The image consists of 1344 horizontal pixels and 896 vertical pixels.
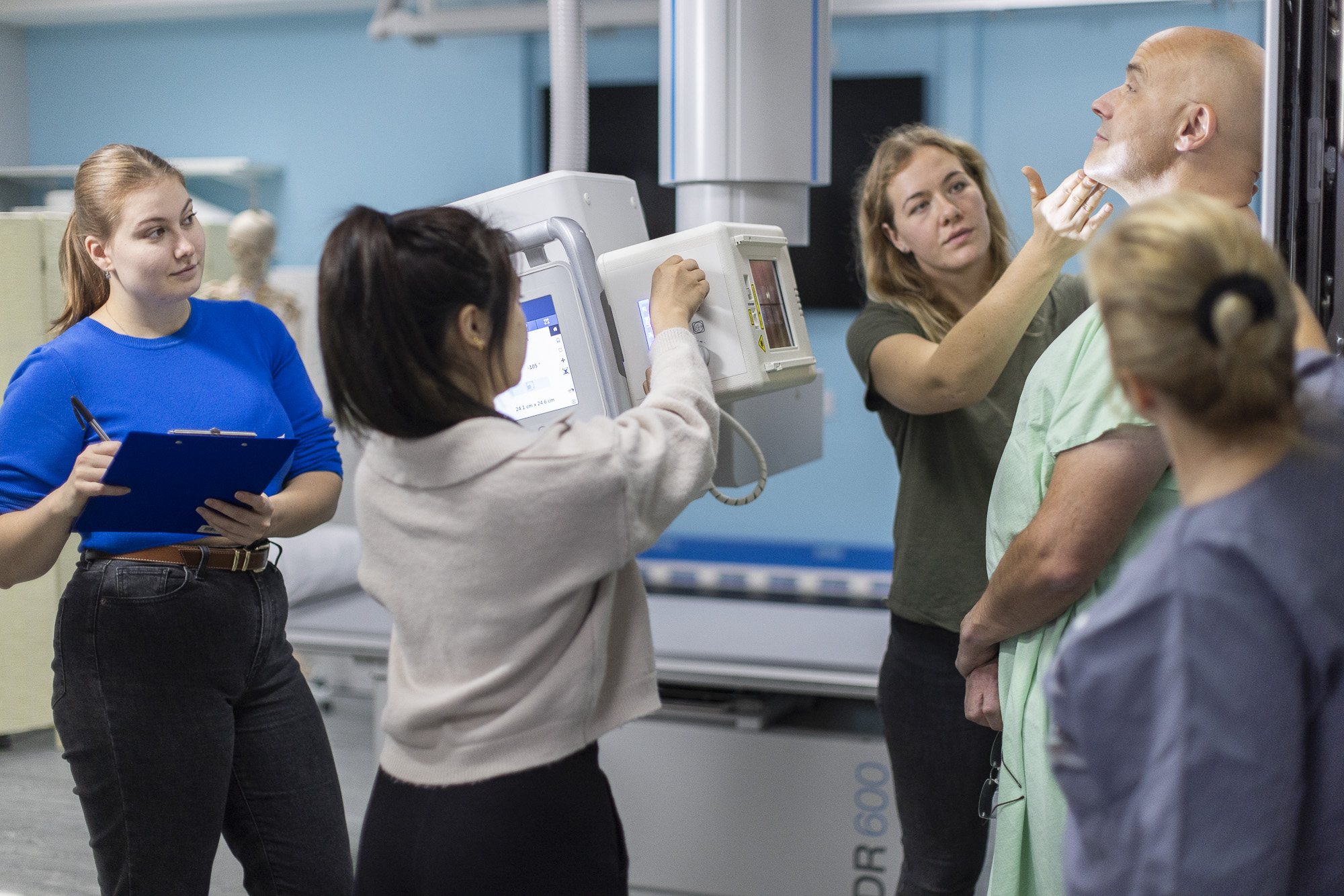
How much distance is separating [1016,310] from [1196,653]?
33.8 inches

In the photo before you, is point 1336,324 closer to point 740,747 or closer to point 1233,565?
point 1233,565

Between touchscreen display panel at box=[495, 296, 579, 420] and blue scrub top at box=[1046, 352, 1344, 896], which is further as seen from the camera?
touchscreen display panel at box=[495, 296, 579, 420]

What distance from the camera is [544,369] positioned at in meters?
1.44

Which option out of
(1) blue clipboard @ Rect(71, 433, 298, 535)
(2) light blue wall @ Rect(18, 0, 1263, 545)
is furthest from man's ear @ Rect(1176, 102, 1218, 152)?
(2) light blue wall @ Rect(18, 0, 1263, 545)

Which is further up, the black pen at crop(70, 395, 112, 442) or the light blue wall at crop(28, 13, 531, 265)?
the light blue wall at crop(28, 13, 531, 265)

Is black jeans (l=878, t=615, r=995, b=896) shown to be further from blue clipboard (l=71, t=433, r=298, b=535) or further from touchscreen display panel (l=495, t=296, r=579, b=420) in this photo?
blue clipboard (l=71, t=433, r=298, b=535)

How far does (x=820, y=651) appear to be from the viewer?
7.99 feet

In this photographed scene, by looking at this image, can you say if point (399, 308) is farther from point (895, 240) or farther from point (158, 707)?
point (895, 240)

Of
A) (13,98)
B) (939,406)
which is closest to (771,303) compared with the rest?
(939,406)

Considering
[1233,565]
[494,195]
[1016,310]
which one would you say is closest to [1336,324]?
[1016,310]

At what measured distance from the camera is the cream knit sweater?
0.98 m

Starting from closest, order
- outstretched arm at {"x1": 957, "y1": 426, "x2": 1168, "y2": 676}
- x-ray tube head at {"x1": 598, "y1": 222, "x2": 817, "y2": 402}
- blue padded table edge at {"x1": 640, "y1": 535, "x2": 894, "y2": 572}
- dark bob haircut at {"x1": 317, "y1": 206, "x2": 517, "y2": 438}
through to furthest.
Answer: dark bob haircut at {"x1": 317, "y1": 206, "x2": 517, "y2": 438} < outstretched arm at {"x1": 957, "y1": 426, "x2": 1168, "y2": 676} < x-ray tube head at {"x1": 598, "y1": 222, "x2": 817, "y2": 402} < blue padded table edge at {"x1": 640, "y1": 535, "x2": 894, "y2": 572}

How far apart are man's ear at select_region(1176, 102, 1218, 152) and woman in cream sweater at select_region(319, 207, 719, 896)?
1.93ft

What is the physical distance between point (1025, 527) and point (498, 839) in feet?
2.12
